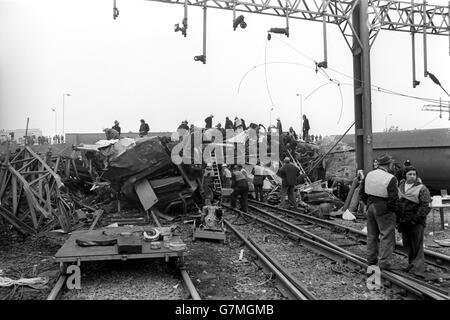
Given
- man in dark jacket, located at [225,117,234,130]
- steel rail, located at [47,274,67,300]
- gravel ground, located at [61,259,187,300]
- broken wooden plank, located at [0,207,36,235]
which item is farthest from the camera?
man in dark jacket, located at [225,117,234,130]

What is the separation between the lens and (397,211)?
6.08 m

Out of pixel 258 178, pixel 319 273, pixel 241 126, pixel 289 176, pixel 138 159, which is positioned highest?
A: pixel 241 126

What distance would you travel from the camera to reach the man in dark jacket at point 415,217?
6031mm

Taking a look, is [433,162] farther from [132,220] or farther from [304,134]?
[132,220]

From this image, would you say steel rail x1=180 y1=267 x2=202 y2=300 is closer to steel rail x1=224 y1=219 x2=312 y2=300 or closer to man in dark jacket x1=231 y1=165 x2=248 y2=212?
steel rail x1=224 y1=219 x2=312 y2=300

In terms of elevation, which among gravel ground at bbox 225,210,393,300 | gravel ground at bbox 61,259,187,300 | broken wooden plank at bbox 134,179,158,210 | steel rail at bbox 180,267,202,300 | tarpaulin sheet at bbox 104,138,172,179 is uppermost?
tarpaulin sheet at bbox 104,138,172,179

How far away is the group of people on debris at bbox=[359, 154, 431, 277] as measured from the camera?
6.03m

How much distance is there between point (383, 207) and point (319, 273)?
4.80 ft

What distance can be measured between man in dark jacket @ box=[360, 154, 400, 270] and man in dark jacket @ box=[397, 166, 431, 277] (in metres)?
0.18

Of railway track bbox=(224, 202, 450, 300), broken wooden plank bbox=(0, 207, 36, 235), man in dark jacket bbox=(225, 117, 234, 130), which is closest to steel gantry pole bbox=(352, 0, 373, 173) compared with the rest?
railway track bbox=(224, 202, 450, 300)

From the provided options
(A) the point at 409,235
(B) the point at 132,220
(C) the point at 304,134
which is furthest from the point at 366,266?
(C) the point at 304,134

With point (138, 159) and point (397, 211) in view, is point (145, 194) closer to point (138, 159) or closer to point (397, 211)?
point (138, 159)

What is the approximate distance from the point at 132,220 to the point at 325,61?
783 centimetres

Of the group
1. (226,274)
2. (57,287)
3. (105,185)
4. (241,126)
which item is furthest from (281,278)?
(241,126)
